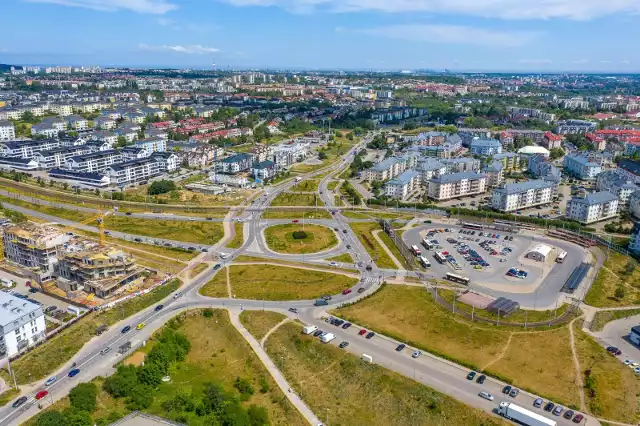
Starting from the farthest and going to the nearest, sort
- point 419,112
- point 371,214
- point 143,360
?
point 419,112
point 371,214
point 143,360

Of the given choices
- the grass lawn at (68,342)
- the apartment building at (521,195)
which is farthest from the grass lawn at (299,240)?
the apartment building at (521,195)

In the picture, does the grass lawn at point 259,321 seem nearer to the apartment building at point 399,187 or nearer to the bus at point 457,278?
the bus at point 457,278

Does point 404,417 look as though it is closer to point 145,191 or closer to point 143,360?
point 143,360

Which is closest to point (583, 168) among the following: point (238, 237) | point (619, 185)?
point (619, 185)

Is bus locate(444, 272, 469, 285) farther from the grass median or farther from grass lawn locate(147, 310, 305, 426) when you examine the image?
grass lawn locate(147, 310, 305, 426)

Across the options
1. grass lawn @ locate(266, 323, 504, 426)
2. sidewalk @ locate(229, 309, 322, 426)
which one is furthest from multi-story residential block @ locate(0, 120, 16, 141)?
grass lawn @ locate(266, 323, 504, 426)

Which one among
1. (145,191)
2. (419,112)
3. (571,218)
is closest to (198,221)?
(145,191)
